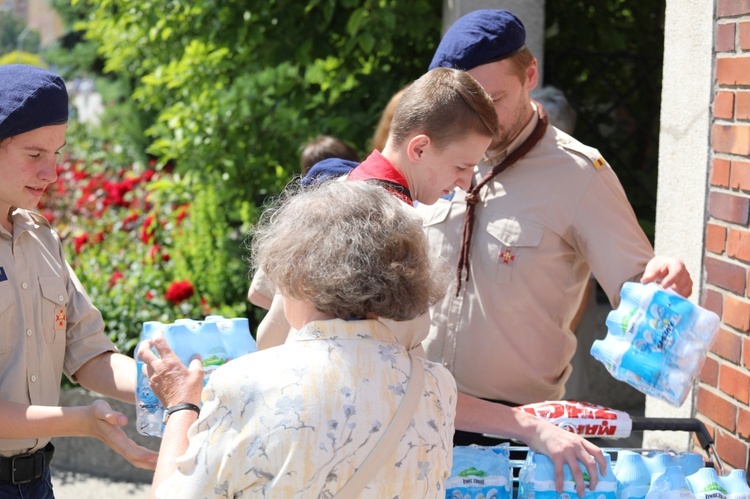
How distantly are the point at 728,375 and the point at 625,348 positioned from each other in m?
0.71

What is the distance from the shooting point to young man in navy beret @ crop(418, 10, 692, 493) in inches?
107

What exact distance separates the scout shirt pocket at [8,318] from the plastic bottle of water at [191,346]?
0.33 meters

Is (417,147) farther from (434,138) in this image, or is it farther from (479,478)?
(479,478)

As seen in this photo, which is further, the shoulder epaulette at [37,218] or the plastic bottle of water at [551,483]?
the shoulder epaulette at [37,218]

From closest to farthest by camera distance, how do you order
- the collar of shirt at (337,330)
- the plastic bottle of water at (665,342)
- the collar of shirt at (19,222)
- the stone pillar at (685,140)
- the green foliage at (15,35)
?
the collar of shirt at (337,330)
the plastic bottle of water at (665,342)
the collar of shirt at (19,222)
the stone pillar at (685,140)
the green foliage at (15,35)

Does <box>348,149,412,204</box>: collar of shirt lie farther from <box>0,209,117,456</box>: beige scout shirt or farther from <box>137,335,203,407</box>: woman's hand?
<box>0,209,117,456</box>: beige scout shirt

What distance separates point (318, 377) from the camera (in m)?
1.69

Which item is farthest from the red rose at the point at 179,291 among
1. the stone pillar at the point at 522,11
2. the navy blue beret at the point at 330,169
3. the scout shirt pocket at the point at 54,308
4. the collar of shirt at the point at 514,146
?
the collar of shirt at the point at 514,146

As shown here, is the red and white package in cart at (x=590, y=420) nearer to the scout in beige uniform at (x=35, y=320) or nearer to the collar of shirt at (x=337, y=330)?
the collar of shirt at (x=337, y=330)

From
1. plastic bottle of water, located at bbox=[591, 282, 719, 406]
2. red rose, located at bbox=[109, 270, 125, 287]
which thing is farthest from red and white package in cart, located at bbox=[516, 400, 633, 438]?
red rose, located at bbox=[109, 270, 125, 287]

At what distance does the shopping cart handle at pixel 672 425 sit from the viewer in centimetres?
237

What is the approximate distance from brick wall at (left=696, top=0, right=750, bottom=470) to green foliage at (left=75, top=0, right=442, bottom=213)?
94.0 inches

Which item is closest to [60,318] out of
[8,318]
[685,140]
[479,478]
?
[8,318]

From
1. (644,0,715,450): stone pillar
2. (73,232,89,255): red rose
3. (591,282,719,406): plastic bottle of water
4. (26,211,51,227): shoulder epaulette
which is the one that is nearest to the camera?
(591,282,719,406): plastic bottle of water
